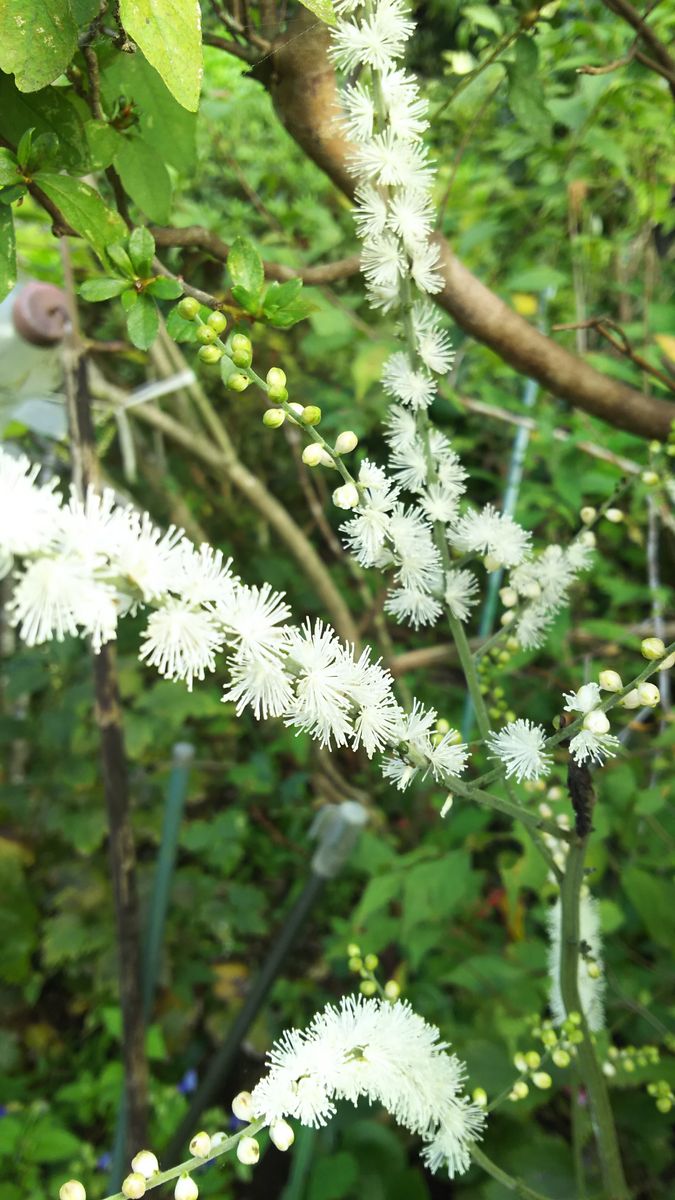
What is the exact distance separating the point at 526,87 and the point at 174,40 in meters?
0.35

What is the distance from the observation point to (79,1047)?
111cm

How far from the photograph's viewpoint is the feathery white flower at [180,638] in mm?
206

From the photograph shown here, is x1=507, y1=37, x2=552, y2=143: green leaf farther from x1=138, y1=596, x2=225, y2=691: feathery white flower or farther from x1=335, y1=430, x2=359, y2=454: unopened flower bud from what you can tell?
x1=138, y1=596, x2=225, y2=691: feathery white flower

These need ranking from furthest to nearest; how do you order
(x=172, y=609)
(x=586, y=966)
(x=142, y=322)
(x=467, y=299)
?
(x=467, y=299)
(x=586, y=966)
(x=142, y=322)
(x=172, y=609)

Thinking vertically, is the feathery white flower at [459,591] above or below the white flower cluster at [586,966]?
above

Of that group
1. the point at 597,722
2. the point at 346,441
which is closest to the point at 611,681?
the point at 597,722

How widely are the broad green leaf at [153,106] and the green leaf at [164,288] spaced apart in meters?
0.13

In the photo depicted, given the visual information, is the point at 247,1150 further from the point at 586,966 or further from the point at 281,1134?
the point at 586,966

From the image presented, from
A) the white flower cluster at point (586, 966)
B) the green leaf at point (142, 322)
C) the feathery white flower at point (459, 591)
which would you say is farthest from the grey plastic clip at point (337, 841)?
the green leaf at point (142, 322)

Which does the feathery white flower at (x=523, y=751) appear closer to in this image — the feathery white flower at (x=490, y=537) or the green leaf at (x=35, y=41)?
the feathery white flower at (x=490, y=537)

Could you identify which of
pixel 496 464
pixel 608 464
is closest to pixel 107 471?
pixel 496 464

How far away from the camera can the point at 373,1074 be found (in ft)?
0.94

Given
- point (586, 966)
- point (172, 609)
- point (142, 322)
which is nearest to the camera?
point (172, 609)

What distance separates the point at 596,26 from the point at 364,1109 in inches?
42.1
